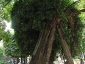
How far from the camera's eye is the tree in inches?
483

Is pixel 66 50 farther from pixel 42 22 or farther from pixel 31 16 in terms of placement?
pixel 31 16

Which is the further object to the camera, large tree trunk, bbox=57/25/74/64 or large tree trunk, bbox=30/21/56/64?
large tree trunk, bbox=57/25/74/64

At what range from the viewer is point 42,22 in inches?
492

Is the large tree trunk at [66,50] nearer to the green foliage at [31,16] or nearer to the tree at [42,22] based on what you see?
the tree at [42,22]

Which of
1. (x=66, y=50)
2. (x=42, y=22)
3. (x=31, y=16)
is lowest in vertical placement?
(x=66, y=50)

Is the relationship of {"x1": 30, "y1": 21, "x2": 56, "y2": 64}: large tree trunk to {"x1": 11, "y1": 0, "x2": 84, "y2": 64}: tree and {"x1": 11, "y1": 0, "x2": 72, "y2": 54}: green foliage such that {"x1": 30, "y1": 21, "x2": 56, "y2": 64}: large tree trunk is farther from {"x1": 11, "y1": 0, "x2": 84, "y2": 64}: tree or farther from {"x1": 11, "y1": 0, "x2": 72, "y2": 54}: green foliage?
{"x1": 11, "y1": 0, "x2": 72, "y2": 54}: green foliage

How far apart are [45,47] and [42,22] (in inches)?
53.0

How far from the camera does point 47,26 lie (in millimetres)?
12727

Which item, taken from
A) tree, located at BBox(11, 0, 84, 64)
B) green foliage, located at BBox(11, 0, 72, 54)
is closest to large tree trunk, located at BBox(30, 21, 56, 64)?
tree, located at BBox(11, 0, 84, 64)

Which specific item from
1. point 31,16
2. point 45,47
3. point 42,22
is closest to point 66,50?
point 45,47

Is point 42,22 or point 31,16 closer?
point 42,22

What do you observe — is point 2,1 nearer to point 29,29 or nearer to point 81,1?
point 29,29

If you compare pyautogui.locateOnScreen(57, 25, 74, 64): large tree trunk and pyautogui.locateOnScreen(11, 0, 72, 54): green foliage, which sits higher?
pyautogui.locateOnScreen(11, 0, 72, 54): green foliage

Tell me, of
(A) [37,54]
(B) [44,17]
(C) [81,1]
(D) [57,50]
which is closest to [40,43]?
(A) [37,54]
